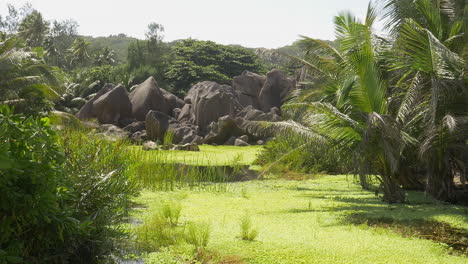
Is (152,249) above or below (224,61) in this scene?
below

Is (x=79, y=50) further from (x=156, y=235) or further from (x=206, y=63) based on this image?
(x=156, y=235)

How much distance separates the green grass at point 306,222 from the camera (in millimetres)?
4301

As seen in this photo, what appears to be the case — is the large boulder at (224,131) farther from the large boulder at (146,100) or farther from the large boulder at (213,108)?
the large boulder at (146,100)

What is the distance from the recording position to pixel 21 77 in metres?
15.2

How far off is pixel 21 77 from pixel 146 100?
10.9 metres

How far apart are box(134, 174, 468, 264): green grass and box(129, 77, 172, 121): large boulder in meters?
17.5

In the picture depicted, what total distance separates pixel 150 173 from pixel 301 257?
4.90m

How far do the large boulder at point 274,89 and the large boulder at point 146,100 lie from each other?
603 centimetres

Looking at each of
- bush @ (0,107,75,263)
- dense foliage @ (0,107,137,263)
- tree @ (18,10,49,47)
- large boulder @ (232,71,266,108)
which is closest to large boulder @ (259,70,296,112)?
large boulder @ (232,71,266,108)

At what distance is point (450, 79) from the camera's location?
6.93m

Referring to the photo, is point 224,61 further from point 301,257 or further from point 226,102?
point 301,257

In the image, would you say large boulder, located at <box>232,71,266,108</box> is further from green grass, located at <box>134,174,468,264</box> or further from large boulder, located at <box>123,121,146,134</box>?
green grass, located at <box>134,174,468,264</box>

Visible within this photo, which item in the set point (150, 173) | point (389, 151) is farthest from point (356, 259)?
point (150, 173)

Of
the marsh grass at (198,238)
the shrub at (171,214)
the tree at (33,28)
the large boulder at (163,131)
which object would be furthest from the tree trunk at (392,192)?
the tree at (33,28)
